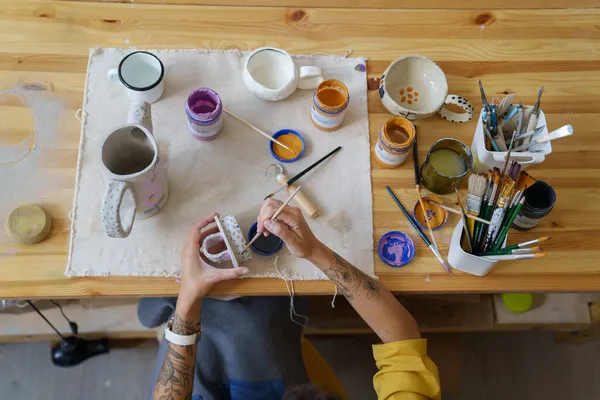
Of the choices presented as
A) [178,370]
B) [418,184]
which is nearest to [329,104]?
[418,184]

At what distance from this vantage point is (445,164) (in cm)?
101

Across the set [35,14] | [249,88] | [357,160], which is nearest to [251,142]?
[249,88]

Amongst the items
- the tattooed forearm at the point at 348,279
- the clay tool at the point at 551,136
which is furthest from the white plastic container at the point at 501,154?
the tattooed forearm at the point at 348,279

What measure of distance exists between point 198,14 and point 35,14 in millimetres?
355

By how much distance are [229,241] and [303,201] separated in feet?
0.56

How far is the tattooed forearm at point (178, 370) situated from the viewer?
0.93m

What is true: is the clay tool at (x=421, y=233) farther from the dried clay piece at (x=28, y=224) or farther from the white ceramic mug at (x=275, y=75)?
the dried clay piece at (x=28, y=224)

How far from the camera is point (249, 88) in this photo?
1.05m

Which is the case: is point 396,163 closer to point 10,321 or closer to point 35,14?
point 35,14

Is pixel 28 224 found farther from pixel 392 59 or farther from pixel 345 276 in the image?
pixel 392 59

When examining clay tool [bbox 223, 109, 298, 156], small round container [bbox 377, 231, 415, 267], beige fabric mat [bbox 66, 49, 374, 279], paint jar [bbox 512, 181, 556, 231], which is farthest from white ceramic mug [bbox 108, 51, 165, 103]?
paint jar [bbox 512, 181, 556, 231]

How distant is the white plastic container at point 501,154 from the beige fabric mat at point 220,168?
22cm

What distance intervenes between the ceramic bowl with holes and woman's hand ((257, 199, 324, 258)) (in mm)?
344

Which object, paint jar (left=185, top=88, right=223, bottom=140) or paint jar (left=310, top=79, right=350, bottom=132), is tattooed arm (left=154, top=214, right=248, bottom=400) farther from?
paint jar (left=310, top=79, right=350, bottom=132)
